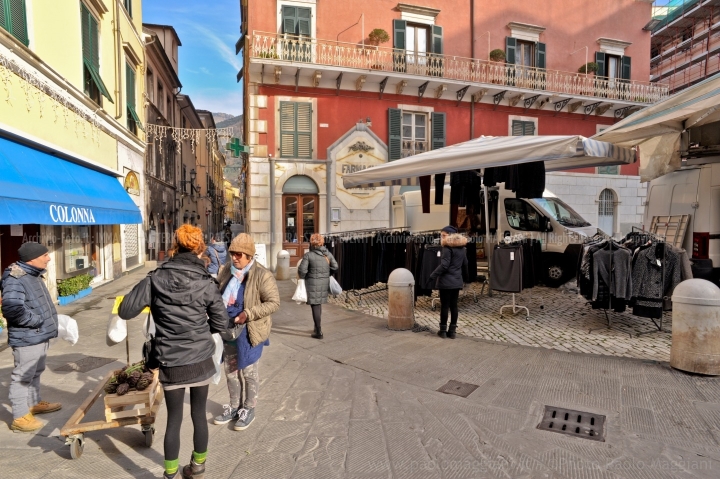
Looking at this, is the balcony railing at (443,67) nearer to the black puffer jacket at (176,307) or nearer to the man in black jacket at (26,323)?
the man in black jacket at (26,323)

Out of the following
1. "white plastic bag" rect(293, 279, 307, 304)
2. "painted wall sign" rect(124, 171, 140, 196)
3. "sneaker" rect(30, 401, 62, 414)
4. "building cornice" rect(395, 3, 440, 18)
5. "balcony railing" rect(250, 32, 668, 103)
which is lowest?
"sneaker" rect(30, 401, 62, 414)

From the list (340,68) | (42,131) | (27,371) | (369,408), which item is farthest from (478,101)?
(27,371)

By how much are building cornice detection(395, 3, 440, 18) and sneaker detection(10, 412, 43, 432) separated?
18515 millimetres

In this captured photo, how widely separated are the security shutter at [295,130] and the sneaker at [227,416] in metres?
13.7

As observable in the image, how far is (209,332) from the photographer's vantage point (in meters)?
2.88

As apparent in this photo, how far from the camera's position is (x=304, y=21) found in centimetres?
1655

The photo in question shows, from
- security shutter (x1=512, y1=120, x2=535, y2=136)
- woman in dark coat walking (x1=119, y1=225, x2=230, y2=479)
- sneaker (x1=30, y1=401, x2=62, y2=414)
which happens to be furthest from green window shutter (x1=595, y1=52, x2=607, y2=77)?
sneaker (x1=30, y1=401, x2=62, y2=414)

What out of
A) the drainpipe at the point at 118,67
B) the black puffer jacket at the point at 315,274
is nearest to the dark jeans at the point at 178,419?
the black puffer jacket at the point at 315,274

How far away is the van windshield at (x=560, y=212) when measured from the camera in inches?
440

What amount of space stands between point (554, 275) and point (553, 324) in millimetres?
4007

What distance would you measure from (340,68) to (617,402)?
14.9m

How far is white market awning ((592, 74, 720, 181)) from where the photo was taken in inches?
259

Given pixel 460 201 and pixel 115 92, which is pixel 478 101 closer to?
pixel 460 201

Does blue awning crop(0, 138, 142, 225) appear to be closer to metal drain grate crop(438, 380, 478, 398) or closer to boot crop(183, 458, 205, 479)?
boot crop(183, 458, 205, 479)
